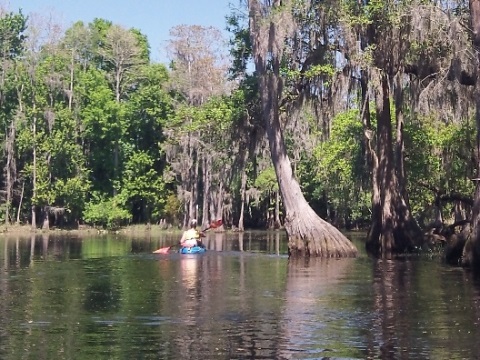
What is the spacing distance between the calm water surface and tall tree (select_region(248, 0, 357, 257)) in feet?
9.98

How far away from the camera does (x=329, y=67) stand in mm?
26203

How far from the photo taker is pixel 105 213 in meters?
58.6

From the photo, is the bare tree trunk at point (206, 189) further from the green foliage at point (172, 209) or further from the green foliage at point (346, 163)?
the green foliage at point (346, 163)

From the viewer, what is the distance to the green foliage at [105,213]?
58531 mm

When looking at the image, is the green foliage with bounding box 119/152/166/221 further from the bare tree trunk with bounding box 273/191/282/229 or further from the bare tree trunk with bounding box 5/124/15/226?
the bare tree trunk with bounding box 273/191/282/229

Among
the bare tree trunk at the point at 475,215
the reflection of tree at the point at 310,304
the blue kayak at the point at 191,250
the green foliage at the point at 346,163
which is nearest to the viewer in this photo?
the reflection of tree at the point at 310,304

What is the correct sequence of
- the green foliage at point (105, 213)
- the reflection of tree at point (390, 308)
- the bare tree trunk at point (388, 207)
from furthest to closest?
the green foliage at point (105, 213)
the bare tree trunk at point (388, 207)
the reflection of tree at point (390, 308)

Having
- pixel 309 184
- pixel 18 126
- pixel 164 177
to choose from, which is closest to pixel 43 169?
pixel 18 126

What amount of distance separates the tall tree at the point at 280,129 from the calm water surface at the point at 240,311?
3042 mm

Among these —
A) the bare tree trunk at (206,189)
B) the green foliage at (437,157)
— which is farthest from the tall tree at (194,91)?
the green foliage at (437,157)

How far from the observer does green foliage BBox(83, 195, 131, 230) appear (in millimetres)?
58531

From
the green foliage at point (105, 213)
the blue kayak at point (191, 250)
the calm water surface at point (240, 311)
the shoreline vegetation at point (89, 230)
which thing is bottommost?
the calm water surface at point (240, 311)

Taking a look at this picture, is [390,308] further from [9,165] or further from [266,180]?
[266,180]

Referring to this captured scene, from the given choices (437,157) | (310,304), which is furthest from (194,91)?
(310,304)
